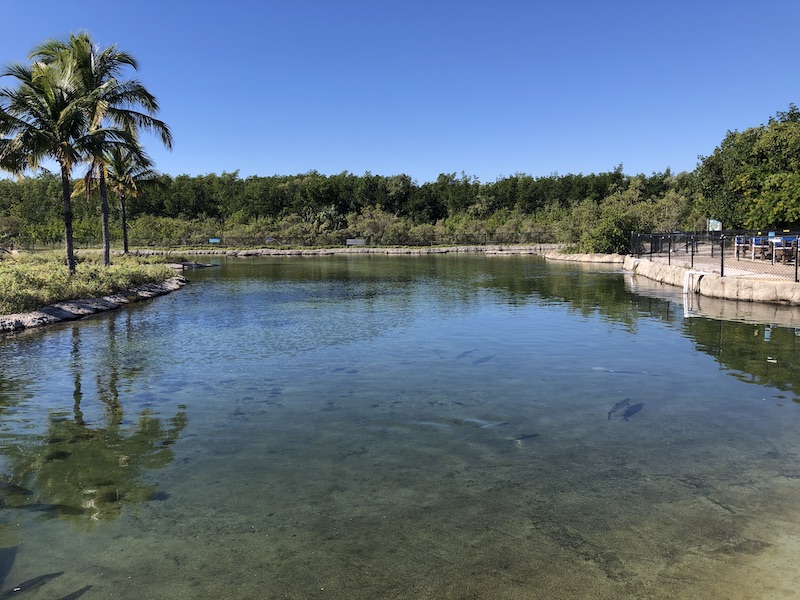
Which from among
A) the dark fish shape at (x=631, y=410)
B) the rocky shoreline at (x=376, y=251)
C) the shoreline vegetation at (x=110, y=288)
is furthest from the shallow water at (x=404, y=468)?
the rocky shoreline at (x=376, y=251)

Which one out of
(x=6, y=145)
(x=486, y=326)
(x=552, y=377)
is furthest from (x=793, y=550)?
(x=6, y=145)

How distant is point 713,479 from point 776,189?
28.1 m

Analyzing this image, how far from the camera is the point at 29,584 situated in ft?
13.9

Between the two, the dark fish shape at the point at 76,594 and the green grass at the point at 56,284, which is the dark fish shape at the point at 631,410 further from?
the green grass at the point at 56,284

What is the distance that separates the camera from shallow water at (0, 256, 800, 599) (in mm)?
4355

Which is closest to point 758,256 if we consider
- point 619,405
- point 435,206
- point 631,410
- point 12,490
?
point 619,405

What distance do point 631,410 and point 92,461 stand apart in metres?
6.83

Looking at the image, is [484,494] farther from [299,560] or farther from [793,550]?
[793,550]

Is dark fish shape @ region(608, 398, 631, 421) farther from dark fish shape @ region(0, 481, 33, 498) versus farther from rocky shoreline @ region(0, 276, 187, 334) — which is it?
rocky shoreline @ region(0, 276, 187, 334)

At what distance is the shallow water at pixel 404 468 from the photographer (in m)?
4.36

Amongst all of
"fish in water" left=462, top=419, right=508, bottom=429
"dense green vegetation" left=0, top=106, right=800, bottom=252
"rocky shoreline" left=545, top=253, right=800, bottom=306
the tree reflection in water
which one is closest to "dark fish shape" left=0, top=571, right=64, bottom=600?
the tree reflection in water

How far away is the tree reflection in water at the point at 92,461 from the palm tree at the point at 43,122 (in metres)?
15.7

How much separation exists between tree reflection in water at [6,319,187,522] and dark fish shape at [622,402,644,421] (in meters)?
5.74

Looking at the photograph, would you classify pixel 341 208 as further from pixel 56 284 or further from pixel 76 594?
pixel 76 594
